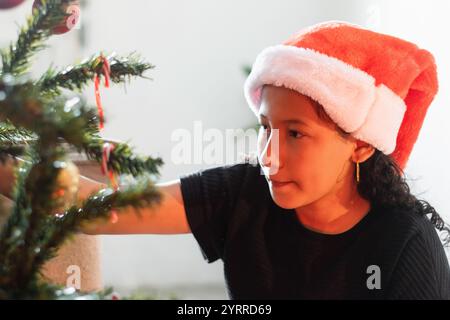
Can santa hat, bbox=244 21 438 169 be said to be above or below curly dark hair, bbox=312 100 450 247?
above

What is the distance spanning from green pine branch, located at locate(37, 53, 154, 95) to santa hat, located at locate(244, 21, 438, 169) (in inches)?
10.0

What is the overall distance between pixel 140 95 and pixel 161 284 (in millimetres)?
886

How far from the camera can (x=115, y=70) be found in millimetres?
603

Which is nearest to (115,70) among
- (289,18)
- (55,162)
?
(55,162)

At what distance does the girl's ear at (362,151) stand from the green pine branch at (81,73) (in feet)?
1.30

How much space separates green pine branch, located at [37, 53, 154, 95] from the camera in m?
0.57

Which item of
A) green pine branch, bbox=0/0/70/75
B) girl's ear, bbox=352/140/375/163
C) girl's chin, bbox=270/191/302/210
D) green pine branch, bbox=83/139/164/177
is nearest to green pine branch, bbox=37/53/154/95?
green pine branch, bbox=0/0/70/75

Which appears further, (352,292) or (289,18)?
(289,18)

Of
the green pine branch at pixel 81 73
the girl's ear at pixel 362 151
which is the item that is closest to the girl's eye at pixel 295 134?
the girl's ear at pixel 362 151

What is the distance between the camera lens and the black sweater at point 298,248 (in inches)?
31.2

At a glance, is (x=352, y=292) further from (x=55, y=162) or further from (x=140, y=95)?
(x=140, y=95)

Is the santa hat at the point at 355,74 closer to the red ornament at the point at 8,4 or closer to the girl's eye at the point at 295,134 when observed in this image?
the girl's eye at the point at 295,134

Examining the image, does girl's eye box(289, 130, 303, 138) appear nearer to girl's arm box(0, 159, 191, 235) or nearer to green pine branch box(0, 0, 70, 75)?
girl's arm box(0, 159, 191, 235)

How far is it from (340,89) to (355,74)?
30mm
